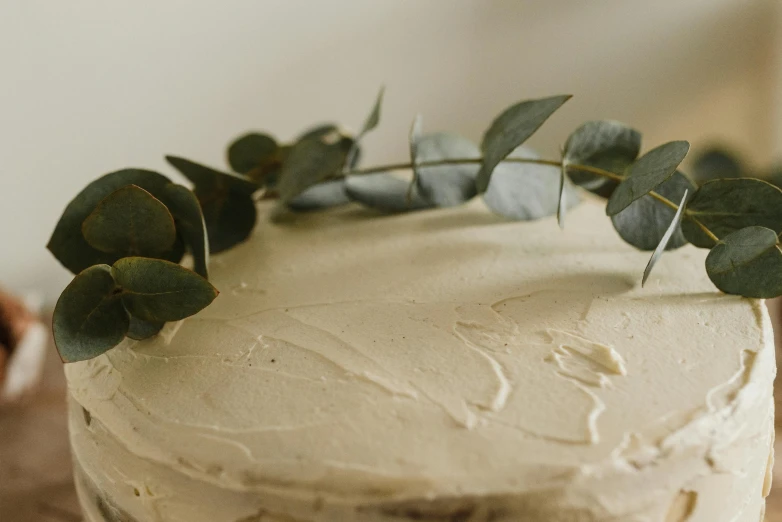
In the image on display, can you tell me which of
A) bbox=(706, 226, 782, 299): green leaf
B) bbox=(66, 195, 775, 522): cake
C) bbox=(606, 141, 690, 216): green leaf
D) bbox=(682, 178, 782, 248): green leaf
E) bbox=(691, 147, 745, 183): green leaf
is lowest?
bbox=(691, 147, 745, 183): green leaf

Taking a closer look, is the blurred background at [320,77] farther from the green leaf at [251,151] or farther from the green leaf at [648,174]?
the green leaf at [648,174]

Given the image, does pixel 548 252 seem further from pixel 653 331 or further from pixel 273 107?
pixel 273 107

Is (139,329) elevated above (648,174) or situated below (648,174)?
below

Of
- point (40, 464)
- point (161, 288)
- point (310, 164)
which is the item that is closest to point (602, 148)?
point (310, 164)

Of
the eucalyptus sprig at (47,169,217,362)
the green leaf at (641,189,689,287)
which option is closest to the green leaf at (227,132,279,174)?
the eucalyptus sprig at (47,169,217,362)

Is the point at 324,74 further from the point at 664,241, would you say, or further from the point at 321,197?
the point at 664,241

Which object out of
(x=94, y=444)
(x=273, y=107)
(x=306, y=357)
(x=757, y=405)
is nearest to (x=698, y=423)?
(x=757, y=405)

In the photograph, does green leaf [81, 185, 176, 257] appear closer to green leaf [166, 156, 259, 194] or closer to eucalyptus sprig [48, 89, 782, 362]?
eucalyptus sprig [48, 89, 782, 362]

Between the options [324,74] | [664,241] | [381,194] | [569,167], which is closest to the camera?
[664,241]
